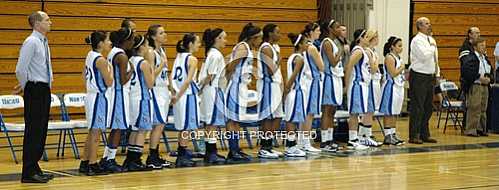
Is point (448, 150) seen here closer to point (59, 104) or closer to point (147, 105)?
point (147, 105)

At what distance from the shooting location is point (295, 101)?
10000 millimetres

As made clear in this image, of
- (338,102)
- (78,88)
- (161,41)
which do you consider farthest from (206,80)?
(78,88)

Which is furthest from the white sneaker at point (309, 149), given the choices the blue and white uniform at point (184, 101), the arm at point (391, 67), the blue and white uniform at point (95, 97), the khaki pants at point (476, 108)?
the khaki pants at point (476, 108)

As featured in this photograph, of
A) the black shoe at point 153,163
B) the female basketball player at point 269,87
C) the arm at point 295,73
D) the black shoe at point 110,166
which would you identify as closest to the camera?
the black shoe at point 110,166

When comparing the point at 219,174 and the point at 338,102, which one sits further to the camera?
the point at 338,102

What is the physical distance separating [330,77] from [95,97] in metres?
3.22

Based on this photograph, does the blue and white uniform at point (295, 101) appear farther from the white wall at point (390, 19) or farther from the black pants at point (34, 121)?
the white wall at point (390, 19)

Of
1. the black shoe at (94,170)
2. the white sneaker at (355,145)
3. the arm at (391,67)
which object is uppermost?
the arm at (391,67)

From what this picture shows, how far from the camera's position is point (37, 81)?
793 cm

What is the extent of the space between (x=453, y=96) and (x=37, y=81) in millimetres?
8518

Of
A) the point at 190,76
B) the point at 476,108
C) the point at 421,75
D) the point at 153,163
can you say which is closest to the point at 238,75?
the point at 190,76

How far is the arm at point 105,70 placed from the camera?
831 centimetres

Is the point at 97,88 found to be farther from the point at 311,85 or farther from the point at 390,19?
the point at 390,19

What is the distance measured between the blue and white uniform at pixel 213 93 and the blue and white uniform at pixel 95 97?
4.32 feet
